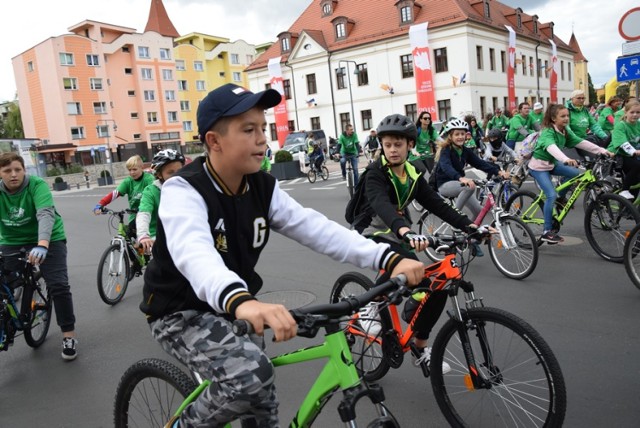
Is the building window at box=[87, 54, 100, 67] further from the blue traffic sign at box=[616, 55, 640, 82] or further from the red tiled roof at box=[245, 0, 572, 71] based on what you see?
the blue traffic sign at box=[616, 55, 640, 82]

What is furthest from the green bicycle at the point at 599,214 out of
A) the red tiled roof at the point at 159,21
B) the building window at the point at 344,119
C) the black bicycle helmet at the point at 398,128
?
the red tiled roof at the point at 159,21

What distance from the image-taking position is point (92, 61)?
57.8 m

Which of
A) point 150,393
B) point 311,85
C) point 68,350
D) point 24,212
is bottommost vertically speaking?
point 68,350

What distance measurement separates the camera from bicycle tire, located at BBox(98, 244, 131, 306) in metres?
6.73

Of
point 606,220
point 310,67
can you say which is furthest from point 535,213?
point 310,67

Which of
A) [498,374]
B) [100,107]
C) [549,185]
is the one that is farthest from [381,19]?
[498,374]

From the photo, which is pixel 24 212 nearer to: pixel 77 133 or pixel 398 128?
pixel 398 128

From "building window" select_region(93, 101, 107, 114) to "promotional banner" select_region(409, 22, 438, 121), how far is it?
36.3 meters

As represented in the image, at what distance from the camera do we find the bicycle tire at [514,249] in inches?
235

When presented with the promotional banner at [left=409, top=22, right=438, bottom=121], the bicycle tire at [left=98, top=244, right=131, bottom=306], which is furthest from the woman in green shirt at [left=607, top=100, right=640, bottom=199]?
the promotional banner at [left=409, top=22, right=438, bottom=121]

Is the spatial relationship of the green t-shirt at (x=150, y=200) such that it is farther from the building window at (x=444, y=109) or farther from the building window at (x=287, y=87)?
the building window at (x=287, y=87)

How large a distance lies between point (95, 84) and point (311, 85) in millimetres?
26432

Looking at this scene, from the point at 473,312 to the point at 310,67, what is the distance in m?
46.0

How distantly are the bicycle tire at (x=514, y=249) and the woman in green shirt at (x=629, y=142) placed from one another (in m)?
2.12
